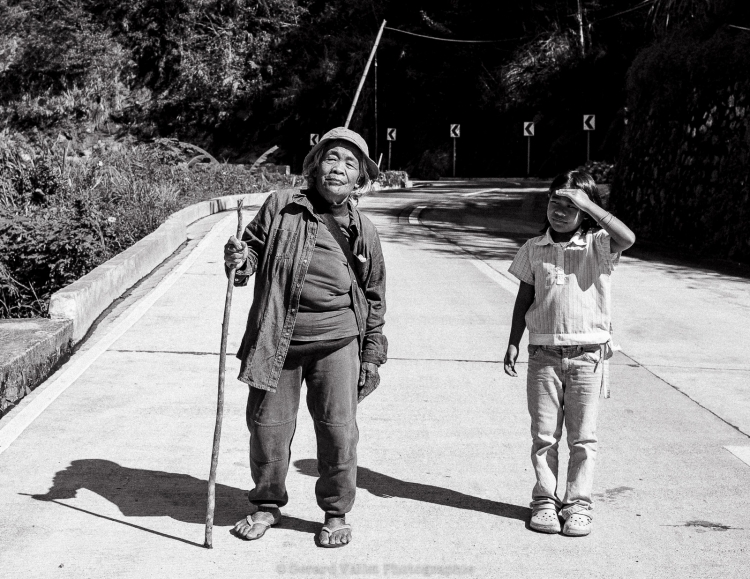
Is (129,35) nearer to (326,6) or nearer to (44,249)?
→ (326,6)

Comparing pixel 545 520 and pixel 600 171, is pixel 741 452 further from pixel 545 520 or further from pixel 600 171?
pixel 600 171

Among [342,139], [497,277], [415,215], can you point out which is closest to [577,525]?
[342,139]

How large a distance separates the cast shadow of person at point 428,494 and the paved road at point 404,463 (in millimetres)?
15

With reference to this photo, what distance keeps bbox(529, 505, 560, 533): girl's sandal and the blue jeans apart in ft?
0.12

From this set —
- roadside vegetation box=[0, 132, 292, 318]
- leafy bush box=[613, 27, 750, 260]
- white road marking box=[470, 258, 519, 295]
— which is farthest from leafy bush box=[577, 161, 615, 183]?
white road marking box=[470, 258, 519, 295]

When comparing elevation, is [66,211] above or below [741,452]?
→ above

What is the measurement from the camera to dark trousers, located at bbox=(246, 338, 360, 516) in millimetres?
4172

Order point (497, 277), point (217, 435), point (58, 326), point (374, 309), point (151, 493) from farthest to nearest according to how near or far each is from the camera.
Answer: point (497, 277)
point (58, 326)
point (151, 493)
point (374, 309)
point (217, 435)

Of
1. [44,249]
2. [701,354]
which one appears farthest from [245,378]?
[44,249]

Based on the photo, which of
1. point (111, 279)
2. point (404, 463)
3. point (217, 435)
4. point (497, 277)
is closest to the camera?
point (217, 435)

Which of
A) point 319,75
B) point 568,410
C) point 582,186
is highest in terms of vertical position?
point 319,75

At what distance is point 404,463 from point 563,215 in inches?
65.9

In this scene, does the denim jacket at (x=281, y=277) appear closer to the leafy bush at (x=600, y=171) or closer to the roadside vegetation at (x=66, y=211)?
the roadside vegetation at (x=66, y=211)

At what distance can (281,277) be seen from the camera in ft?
13.5
